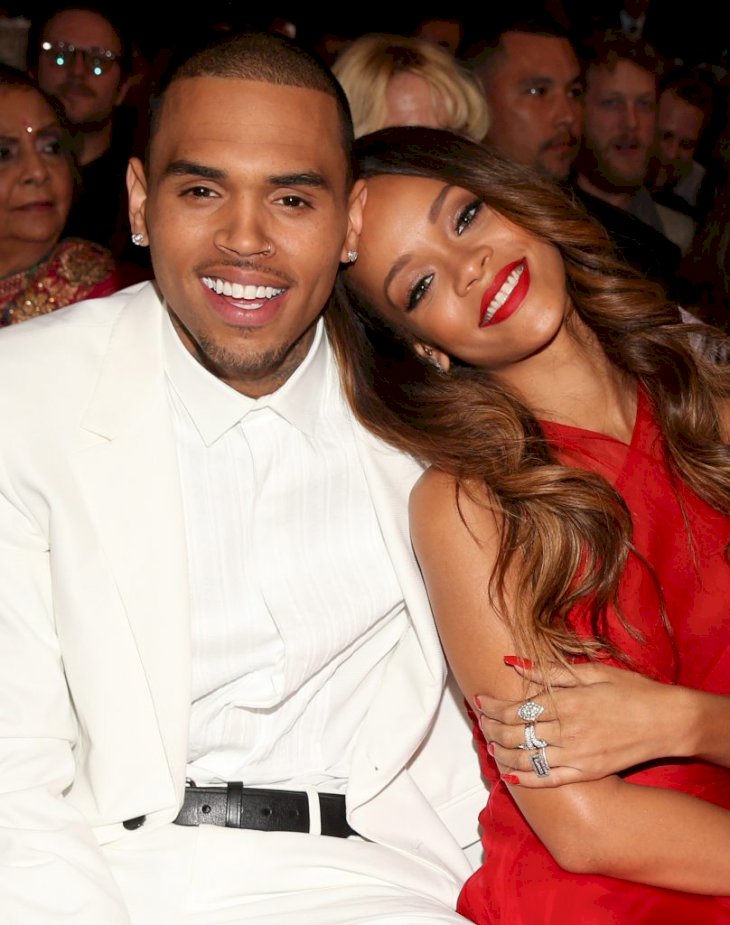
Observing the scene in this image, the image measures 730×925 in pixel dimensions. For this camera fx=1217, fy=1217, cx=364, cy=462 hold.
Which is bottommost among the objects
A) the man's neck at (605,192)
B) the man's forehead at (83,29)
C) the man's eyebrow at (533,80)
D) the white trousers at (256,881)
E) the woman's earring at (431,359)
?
the white trousers at (256,881)

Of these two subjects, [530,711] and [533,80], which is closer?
[530,711]

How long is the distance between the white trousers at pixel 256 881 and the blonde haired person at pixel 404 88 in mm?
2325

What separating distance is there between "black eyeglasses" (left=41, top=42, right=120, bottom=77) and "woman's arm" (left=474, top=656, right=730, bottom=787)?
3.20m

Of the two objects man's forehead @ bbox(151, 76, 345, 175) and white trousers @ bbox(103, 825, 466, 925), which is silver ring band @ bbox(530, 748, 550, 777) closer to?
white trousers @ bbox(103, 825, 466, 925)

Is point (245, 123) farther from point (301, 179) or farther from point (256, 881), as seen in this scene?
point (256, 881)

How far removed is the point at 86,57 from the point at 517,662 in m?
3.24

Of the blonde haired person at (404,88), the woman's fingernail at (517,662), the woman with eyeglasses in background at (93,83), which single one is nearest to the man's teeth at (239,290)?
the woman's fingernail at (517,662)

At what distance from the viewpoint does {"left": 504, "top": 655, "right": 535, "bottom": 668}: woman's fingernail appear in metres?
1.97

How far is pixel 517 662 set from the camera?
1.97 meters

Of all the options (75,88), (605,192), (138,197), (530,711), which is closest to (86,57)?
(75,88)

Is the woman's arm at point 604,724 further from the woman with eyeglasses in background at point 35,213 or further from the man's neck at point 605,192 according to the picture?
the man's neck at point 605,192

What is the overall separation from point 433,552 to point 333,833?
516 millimetres

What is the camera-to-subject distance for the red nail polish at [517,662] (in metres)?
1.97

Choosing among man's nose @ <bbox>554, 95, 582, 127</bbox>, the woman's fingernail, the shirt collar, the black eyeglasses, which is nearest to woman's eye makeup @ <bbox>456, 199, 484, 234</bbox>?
the shirt collar
